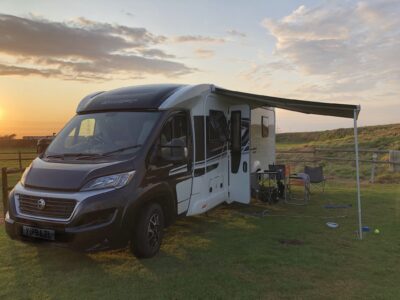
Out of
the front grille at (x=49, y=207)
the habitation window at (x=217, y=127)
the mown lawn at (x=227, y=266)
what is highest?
the habitation window at (x=217, y=127)

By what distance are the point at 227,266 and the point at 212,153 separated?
2.59m

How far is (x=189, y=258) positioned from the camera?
216 inches

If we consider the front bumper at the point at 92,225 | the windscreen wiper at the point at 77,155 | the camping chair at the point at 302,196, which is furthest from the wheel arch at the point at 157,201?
the camping chair at the point at 302,196

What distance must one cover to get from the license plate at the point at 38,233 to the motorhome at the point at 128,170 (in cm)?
1

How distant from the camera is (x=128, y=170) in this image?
501 cm

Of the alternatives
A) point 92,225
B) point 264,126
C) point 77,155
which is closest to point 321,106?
point 264,126

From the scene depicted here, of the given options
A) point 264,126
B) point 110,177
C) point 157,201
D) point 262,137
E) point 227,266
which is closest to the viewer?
point 110,177

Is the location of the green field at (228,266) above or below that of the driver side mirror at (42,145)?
below

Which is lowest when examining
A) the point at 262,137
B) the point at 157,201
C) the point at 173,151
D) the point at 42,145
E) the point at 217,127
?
the point at 157,201

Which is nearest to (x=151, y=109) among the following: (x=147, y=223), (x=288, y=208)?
(x=147, y=223)

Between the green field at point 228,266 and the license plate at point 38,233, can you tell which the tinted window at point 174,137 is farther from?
the license plate at point 38,233

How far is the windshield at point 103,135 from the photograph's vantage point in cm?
538

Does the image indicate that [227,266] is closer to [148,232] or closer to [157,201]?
[148,232]

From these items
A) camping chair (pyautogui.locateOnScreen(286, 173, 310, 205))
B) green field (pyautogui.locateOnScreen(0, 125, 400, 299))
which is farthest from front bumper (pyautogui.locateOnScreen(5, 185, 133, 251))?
camping chair (pyautogui.locateOnScreen(286, 173, 310, 205))
